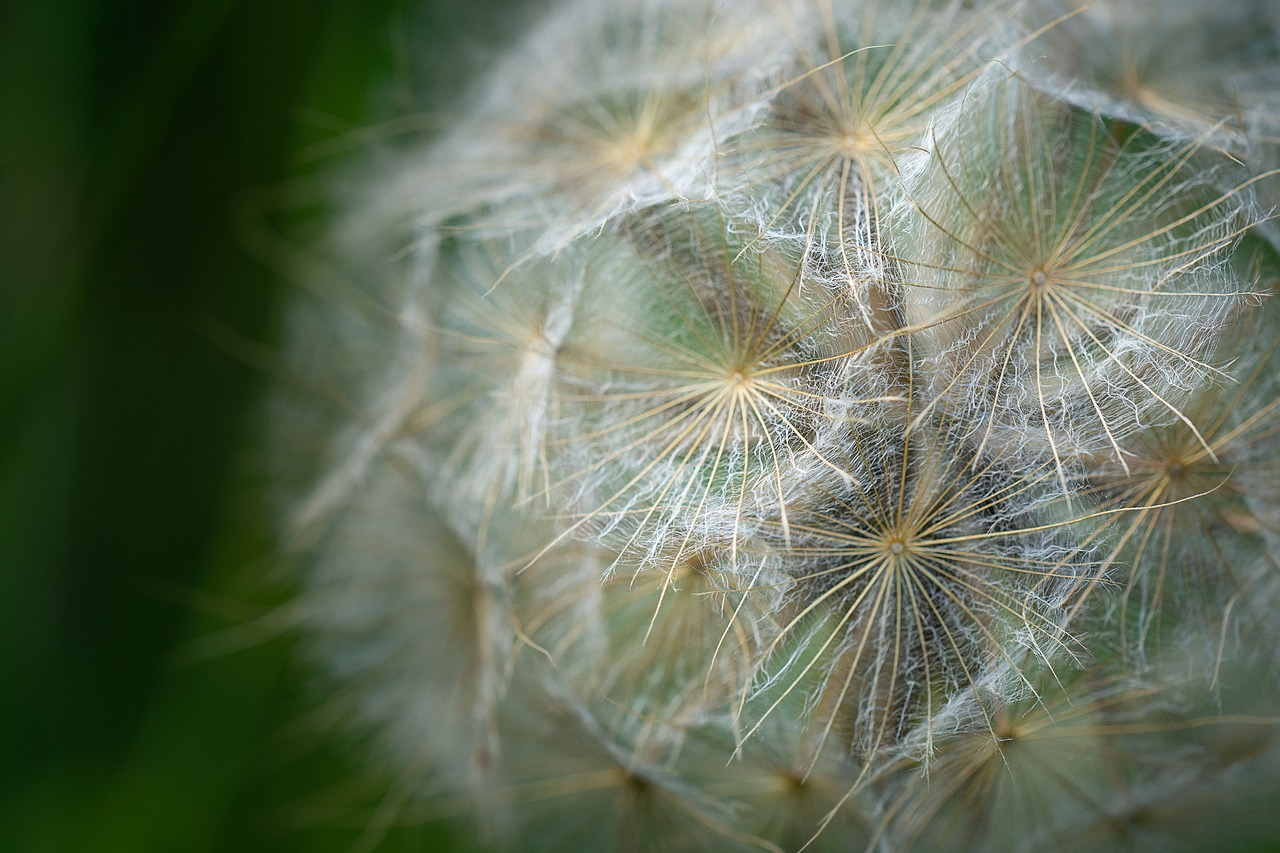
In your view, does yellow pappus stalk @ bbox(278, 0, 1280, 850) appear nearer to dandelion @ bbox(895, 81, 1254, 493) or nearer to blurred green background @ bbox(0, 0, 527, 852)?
dandelion @ bbox(895, 81, 1254, 493)

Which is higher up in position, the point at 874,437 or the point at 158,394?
the point at 158,394

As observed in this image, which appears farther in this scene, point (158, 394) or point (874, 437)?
point (158, 394)

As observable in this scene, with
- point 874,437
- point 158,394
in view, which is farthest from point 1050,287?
point 158,394

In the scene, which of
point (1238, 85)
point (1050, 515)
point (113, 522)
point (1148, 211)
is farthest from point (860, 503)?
point (113, 522)

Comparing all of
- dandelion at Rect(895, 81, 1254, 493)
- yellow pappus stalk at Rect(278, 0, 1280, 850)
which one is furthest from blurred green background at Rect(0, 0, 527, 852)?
dandelion at Rect(895, 81, 1254, 493)

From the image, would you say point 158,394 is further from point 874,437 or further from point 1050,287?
point 1050,287

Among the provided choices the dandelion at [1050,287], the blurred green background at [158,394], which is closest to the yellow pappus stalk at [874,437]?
the dandelion at [1050,287]

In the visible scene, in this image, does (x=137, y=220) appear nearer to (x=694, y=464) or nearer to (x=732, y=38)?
(x=732, y=38)
